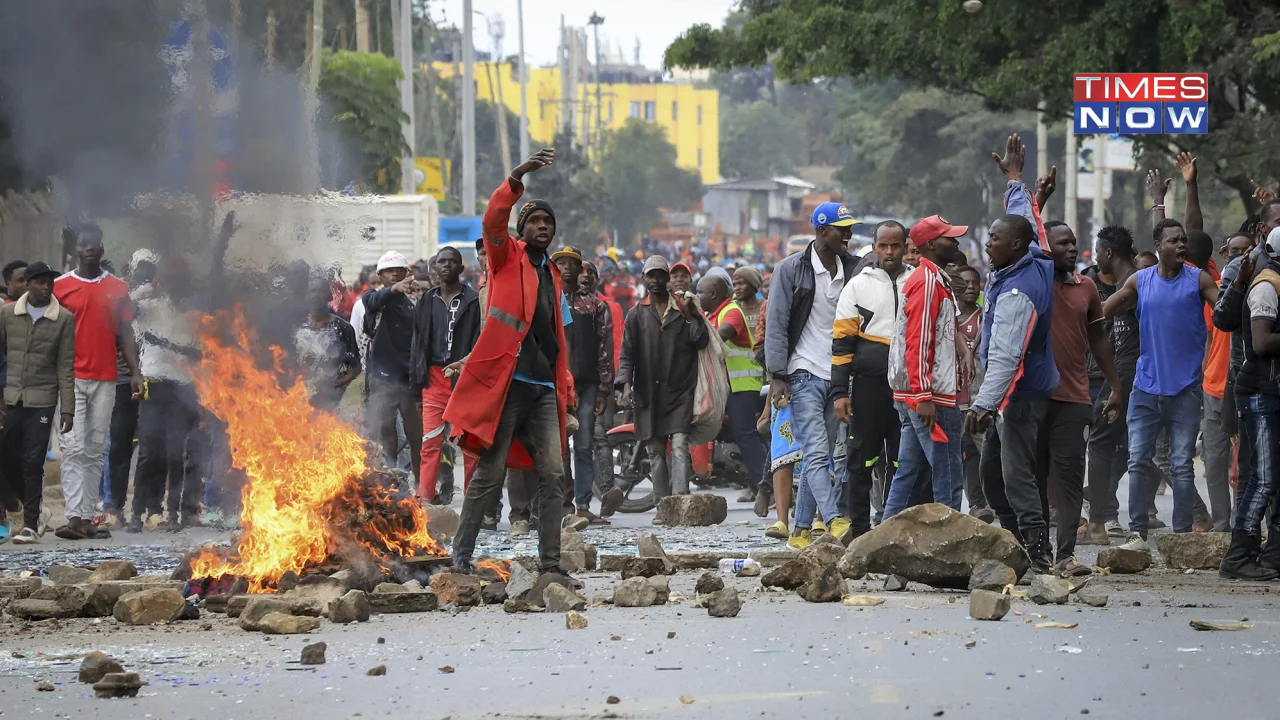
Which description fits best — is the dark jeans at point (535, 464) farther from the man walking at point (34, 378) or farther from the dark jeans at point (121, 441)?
the dark jeans at point (121, 441)

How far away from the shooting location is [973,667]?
6395mm

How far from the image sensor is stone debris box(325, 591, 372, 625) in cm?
781

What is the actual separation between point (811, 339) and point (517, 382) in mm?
2336

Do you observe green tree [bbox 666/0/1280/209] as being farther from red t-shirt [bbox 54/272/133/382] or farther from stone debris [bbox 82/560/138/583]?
stone debris [bbox 82/560/138/583]

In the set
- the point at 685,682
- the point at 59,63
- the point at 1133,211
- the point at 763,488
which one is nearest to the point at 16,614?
the point at 685,682

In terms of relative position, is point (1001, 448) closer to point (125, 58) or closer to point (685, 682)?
point (685, 682)

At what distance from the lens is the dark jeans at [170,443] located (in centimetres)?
1288

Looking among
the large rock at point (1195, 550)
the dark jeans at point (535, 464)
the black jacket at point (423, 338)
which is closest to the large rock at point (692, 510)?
the black jacket at point (423, 338)

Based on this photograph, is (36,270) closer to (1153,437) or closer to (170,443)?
(170,443)

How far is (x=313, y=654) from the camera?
670cm

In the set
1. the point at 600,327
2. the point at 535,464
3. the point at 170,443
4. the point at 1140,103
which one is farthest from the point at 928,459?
the point at 1140,103

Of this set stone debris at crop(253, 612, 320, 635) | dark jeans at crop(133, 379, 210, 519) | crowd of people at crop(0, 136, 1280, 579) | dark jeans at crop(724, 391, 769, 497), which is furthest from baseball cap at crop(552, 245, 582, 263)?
stone debris at crop(253, 612, 320, 635)

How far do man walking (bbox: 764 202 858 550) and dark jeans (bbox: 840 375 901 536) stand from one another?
0.32 meters

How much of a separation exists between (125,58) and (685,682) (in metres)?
6.51
